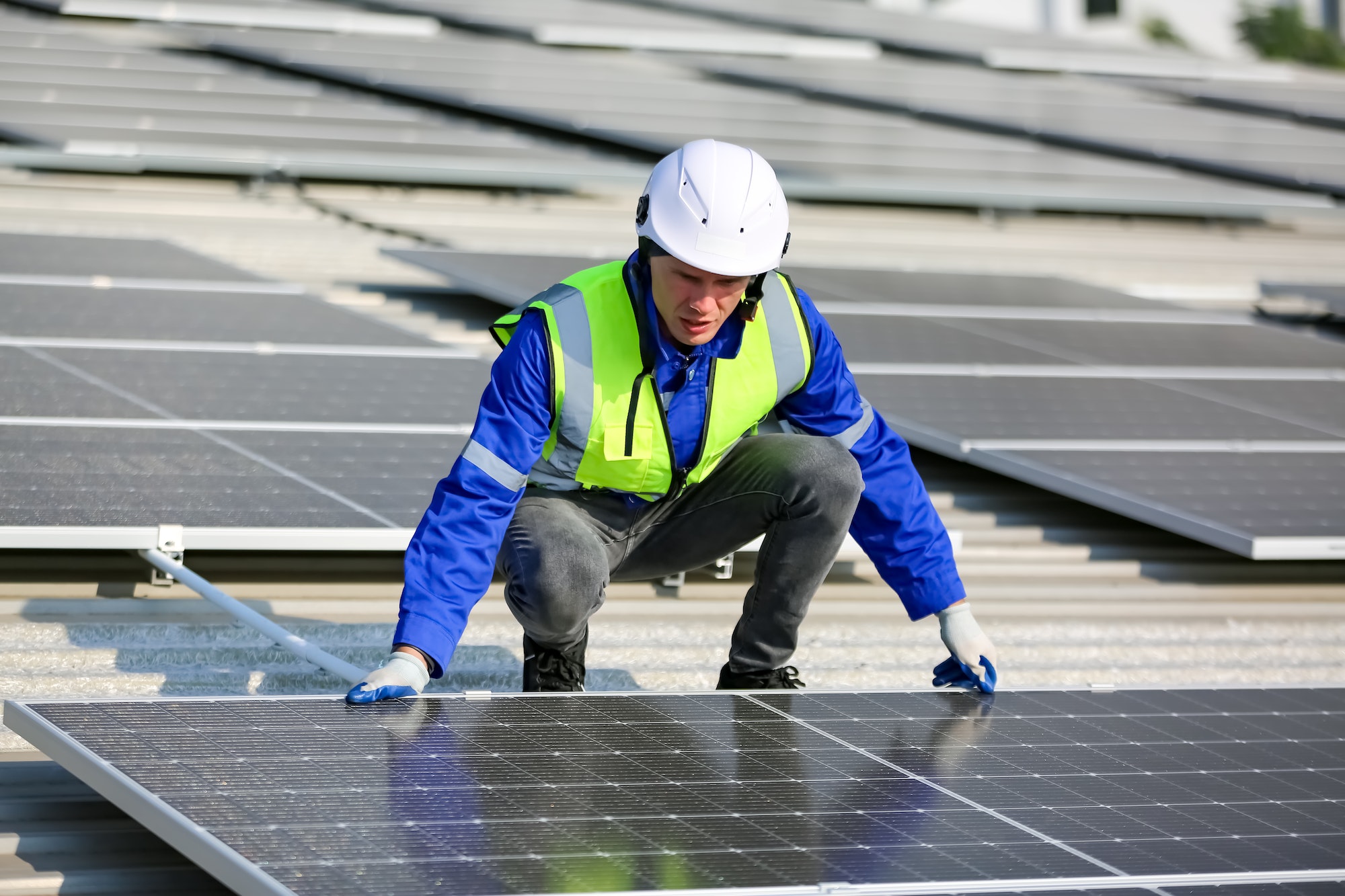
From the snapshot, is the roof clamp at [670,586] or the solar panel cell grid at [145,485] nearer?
the solar panel cell grid at [145,485]

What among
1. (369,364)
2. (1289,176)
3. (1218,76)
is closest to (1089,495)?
(369,364)

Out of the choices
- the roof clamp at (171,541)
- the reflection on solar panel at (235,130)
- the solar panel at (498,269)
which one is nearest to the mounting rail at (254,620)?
the roof clamp at (171,541)

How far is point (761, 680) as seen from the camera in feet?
16.7

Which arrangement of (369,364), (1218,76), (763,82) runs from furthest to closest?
(1218,76) → (763,82) → (369,364)

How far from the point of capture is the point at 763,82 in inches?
682

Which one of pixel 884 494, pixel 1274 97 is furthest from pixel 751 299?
pixel 1274 97

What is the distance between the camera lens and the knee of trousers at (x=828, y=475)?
16.1 ft

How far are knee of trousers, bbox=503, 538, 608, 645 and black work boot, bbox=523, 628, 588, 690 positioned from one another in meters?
0.09

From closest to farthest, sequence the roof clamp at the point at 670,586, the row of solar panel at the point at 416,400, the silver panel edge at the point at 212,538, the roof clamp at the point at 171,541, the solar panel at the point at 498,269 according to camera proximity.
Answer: the silver panel edge at the point at 212,538
the roof clamp at the point at 171,541
the row of solar panel at the point at 416,400
the roof clamp at the point at 670,586
the solar panel at the point at 498,269

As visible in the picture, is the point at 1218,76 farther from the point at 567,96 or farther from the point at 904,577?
the point at 904,577

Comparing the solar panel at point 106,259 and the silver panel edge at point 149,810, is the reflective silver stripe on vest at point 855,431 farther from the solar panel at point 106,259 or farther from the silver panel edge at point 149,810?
the solar panel at point 106,259

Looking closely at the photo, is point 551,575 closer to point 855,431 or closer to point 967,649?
point 855,431

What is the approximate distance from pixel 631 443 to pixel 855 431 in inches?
29.2

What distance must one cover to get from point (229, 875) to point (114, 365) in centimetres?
428
